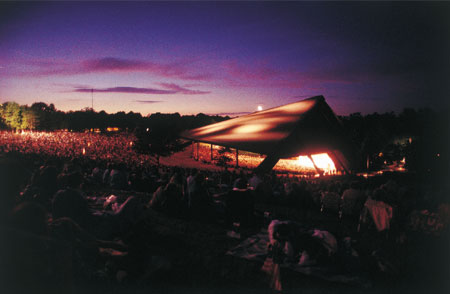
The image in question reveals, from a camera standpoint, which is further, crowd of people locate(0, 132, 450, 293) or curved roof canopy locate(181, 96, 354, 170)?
curved roof canopy locate(181, 96, 354, 170)

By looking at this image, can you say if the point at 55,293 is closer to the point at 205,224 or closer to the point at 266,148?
the point at 205,224

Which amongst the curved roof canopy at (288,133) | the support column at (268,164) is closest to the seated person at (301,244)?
the support column at (268,164)

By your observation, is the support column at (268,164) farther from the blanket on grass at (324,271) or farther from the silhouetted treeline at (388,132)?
the silhouetted treeline at (388,132)

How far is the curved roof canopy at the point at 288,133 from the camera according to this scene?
270 inches

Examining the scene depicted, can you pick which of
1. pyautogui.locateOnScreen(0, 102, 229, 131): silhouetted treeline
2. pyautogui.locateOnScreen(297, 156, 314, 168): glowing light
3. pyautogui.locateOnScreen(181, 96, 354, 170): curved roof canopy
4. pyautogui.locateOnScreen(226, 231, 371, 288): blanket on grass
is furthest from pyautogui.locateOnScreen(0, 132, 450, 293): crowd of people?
pyautogui.locateOnScreen(0, 102, 229, 131): silhouetted treeline

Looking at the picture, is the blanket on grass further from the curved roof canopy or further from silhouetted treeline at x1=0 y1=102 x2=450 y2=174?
silhouetted treeline at x1=0 y1=102 x2=450 y2=174

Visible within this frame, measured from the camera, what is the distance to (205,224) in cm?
631

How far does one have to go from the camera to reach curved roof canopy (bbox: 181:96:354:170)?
686cm

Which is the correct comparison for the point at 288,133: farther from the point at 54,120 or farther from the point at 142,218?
the point at 54,120

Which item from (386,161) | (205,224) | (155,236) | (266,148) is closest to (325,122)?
(266,148)

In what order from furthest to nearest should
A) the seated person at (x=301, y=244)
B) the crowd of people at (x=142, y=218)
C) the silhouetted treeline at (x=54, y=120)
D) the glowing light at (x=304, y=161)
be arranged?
the silhouetted treeline at (x=54, y=120) < the glowing light at (x=304, y=161) < the seated person at (x=301, y=244) < the crowd of people at (x=142, y=218)

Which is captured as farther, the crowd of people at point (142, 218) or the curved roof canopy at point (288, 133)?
the curved roof canopy at point (288, 133)

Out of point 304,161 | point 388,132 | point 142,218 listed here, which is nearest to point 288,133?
point 142,218

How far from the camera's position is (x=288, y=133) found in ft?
22.6
